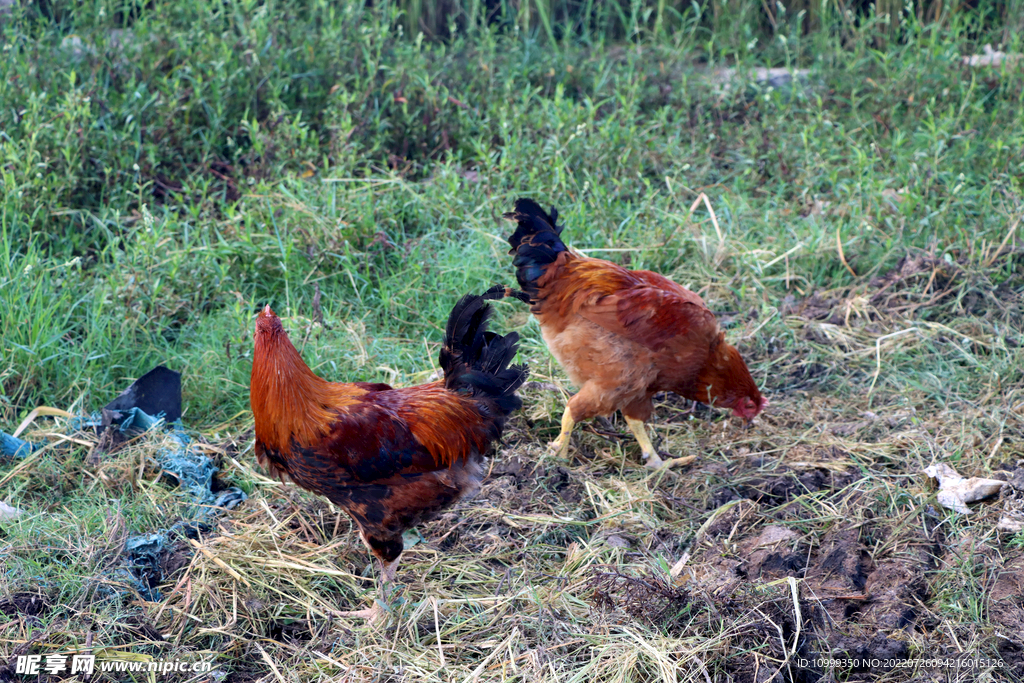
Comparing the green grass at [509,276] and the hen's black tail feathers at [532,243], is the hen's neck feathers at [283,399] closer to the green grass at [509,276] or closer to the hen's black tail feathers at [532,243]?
the green grass at [509,276]

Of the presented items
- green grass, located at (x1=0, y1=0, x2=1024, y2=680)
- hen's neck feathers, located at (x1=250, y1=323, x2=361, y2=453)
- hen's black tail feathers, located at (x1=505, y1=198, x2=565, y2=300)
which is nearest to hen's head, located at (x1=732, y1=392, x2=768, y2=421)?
green grass, located at (x1=0, y1=0, x2=1024, y2=680)

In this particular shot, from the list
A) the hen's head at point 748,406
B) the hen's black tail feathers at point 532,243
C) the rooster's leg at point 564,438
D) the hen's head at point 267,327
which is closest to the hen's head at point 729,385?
the hen's head at point 748,406

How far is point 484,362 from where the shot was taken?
343 cm

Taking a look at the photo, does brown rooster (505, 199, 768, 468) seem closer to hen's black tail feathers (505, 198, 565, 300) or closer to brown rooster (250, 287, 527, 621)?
hen's black tail feathers (505, 198, 565, 300)

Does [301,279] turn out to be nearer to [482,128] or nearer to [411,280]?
[411,280]

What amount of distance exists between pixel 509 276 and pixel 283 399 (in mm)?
2260

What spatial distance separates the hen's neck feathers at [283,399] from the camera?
9.95 feet

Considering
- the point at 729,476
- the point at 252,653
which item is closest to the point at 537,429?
the point at 729,476

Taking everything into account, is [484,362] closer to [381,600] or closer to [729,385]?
[381,600]

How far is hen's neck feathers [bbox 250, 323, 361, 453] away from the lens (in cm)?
303

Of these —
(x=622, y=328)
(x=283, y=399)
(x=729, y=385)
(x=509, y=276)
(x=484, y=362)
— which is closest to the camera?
(x=283, y=399)

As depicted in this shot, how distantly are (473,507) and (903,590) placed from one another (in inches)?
71.5

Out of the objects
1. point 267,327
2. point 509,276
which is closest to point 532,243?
point 509,276

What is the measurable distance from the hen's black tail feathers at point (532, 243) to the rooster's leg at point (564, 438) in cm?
63
